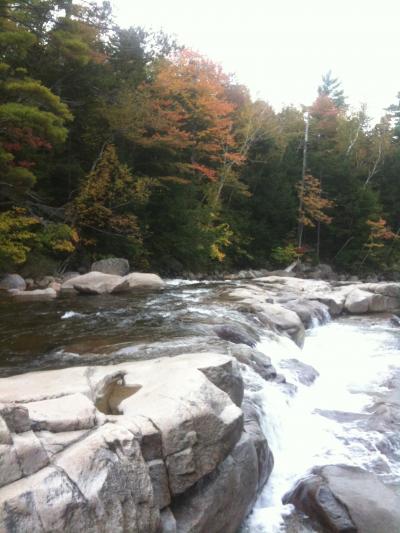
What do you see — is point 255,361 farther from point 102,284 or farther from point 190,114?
point 190,114

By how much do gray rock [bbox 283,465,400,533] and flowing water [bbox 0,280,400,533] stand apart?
6.8 inches

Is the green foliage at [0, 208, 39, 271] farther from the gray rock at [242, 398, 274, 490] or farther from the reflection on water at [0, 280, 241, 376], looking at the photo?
the gray rock at [242, 398, 274, 490]

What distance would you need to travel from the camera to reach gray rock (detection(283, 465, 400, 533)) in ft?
13.1

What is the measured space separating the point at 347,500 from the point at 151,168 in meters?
17.3

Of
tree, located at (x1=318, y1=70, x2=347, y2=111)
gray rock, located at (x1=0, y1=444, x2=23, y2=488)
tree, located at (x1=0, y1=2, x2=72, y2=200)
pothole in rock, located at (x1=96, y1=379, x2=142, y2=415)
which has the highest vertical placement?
tree, located at (x1=318, y1=70, x2=347, y2=111)

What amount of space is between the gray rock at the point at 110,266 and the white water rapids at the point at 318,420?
8.10 meters

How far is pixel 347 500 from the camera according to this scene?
13.8ft

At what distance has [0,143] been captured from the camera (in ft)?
40.2

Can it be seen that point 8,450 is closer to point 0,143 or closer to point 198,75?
point 0,143

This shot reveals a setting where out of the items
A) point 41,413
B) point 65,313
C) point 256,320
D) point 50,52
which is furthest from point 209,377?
point 50,52

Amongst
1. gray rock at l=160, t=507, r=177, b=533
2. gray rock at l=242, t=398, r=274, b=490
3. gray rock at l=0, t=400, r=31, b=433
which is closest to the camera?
gray rock at l=0, t=400, r=31, b=433

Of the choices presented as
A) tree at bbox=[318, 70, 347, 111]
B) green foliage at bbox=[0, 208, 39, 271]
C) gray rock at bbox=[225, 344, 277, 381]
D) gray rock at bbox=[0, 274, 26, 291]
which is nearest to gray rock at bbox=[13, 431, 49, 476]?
gray rock at bbox=[225, 344, 277, 381]

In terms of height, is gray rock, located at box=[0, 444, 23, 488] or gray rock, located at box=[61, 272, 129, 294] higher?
gray rock, located at box=[0, 444, 23, 488]

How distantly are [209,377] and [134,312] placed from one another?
577 centimetres
